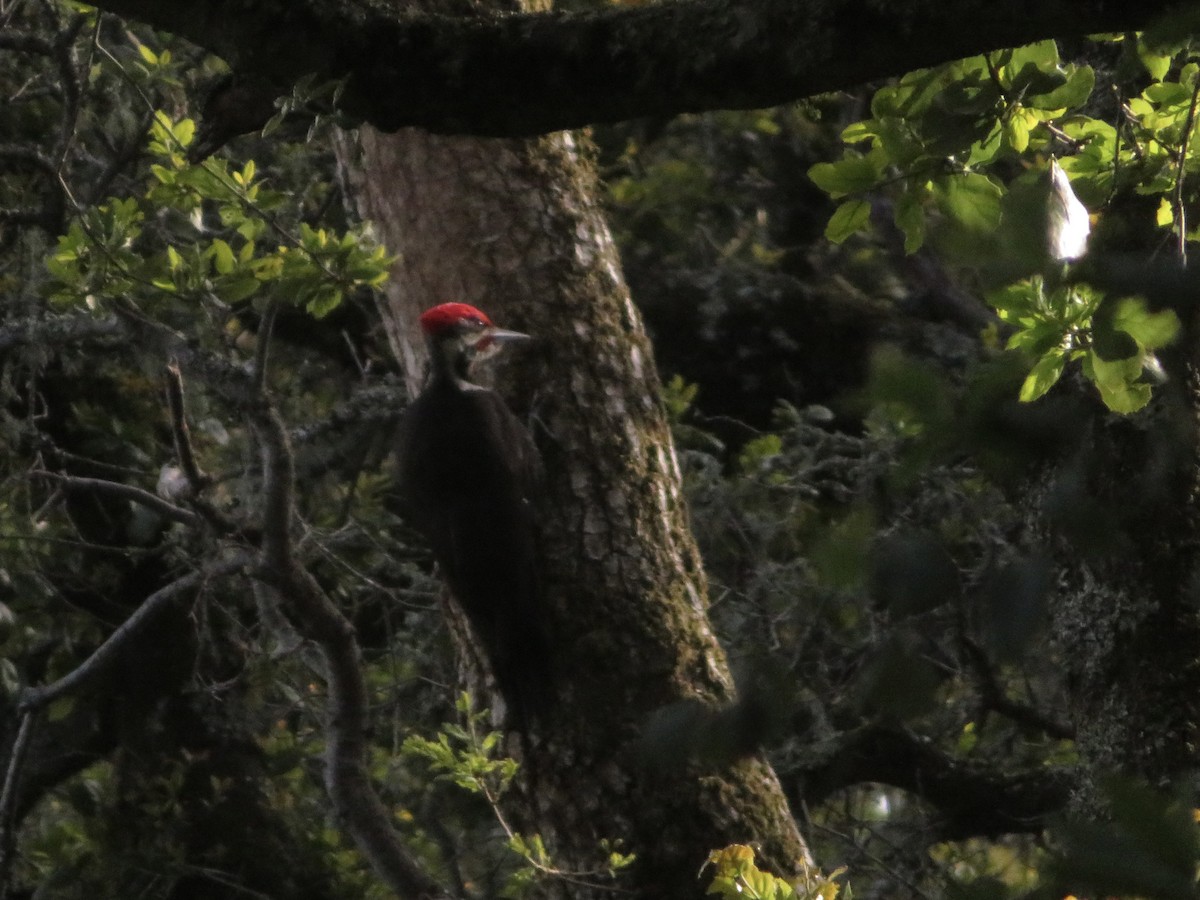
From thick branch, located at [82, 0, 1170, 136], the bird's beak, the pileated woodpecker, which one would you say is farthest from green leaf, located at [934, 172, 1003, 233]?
the bird's beak

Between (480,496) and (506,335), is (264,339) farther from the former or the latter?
(480,496)

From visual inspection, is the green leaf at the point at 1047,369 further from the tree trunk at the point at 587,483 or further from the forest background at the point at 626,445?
the tree trunk at the point at 587,483

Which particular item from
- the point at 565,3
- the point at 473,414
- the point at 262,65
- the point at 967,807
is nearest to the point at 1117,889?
the point at 262,65

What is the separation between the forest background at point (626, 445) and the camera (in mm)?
1029

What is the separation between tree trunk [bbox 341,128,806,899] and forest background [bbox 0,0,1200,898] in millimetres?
12

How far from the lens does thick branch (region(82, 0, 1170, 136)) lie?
6.06ft

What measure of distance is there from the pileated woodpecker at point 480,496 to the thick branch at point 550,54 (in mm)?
1727

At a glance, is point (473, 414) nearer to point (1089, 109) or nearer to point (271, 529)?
point (271, 529)

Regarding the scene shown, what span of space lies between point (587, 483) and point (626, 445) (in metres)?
0.15

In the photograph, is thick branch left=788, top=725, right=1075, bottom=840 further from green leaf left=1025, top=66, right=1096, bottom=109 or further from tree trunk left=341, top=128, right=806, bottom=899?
green leaf left=1025, top=66, right=1096, bottom=109

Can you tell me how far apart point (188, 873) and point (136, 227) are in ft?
8.58

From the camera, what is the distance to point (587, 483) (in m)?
3.71

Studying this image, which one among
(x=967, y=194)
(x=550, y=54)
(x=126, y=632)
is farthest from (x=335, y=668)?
(x=967, y=194)

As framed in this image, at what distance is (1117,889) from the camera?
0.86 m
